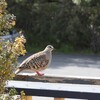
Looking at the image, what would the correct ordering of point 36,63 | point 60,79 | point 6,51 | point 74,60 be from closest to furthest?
point 6,51
point 60,79
point 36,63
point 74,60

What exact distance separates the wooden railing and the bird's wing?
0.21 m

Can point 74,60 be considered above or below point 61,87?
below

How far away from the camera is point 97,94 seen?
105 inches

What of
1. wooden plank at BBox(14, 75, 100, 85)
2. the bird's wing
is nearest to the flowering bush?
wooden plank at BBox(14, 75, 100, 85)

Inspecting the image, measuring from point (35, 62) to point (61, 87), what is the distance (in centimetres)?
70

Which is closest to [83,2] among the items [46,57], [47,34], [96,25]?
[96,25]

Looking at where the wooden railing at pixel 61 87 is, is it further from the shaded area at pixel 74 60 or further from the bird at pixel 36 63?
the shaded area at pixel 74 60

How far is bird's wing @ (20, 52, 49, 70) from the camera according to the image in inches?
134

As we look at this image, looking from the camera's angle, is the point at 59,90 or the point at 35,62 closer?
the point at 59,90

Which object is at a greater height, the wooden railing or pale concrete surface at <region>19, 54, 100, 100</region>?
the wooden railing

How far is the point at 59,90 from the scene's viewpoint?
275cm

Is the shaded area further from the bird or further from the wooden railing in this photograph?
the wooden railing

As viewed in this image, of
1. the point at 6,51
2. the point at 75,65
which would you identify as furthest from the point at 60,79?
the point at 75,65

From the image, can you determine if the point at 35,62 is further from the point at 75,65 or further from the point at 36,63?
the point at 75,65
